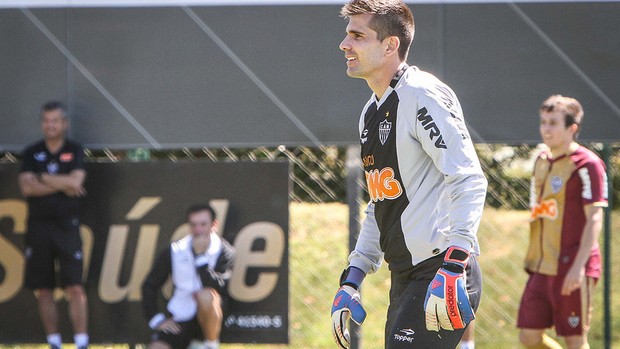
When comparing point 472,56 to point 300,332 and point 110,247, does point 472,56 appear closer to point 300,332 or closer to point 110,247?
point 300,332

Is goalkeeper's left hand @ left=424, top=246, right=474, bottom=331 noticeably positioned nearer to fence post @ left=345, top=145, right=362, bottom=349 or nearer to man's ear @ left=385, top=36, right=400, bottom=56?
man's ear @ left=385, top=36, right=400, bottom=56

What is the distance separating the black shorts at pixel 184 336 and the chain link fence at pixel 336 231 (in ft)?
3.01

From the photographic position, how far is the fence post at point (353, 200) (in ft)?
24.2

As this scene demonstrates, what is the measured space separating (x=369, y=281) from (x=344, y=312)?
17.1 ft

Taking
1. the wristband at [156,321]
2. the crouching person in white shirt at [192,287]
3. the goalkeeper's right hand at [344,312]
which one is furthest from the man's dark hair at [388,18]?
the wristband at [156,321]

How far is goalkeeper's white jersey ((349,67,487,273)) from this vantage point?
366cm

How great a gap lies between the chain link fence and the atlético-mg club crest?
12.3 ft

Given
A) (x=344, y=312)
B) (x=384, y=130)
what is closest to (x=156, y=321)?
(x=344, y=312)

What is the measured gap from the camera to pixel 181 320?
738 cm

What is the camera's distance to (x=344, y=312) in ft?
13.2

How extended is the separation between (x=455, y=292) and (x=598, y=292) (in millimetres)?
6347

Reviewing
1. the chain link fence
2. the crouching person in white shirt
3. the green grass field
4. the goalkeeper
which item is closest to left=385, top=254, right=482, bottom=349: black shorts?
the goalkeeper

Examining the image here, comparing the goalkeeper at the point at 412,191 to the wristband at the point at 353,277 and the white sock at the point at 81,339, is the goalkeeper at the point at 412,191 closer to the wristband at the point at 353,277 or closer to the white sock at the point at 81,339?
the wristband at the point at 353,277

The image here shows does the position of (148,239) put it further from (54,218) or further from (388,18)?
(388,18)
